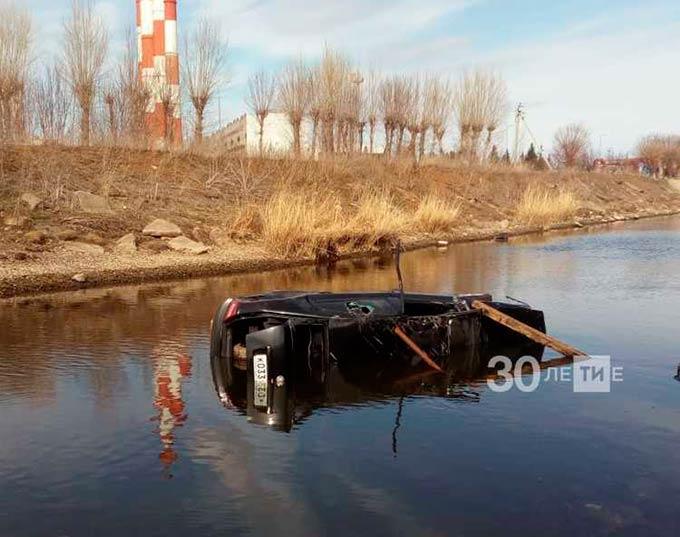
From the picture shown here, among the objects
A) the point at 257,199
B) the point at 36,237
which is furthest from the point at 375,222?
the point at 36,237

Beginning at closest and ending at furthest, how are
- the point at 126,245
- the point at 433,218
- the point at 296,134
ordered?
the point at 126,245 → the point at 433,218 → the point at 296,134

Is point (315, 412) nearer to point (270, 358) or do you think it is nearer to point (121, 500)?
point (270, 358)

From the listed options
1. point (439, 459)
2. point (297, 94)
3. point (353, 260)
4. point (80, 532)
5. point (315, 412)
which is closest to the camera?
point (80, 532)

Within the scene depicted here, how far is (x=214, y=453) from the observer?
5719 millimetres

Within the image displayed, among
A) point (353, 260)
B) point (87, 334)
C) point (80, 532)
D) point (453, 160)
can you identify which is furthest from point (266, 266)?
point (453, 160)

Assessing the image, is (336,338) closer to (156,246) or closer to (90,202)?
(156,246)

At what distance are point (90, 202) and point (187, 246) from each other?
3.76 metres

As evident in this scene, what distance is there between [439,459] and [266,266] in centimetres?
1228

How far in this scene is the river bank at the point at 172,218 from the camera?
51.3 feet

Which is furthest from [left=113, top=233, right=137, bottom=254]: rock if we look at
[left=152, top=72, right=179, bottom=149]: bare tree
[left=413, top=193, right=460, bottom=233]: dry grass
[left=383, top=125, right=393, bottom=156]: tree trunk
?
[left=383, top=125, right=393, bottom=156]: tree trunk

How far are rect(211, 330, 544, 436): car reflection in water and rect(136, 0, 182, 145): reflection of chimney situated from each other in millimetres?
22007

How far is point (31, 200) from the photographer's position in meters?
18.6

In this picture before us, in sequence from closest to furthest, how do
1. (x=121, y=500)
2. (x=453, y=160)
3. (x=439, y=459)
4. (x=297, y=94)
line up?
(x=121, y=500) → (x=439, y=459) → (x=297, y=94) → (x=453, y=160)

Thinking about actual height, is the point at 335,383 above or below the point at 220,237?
below
